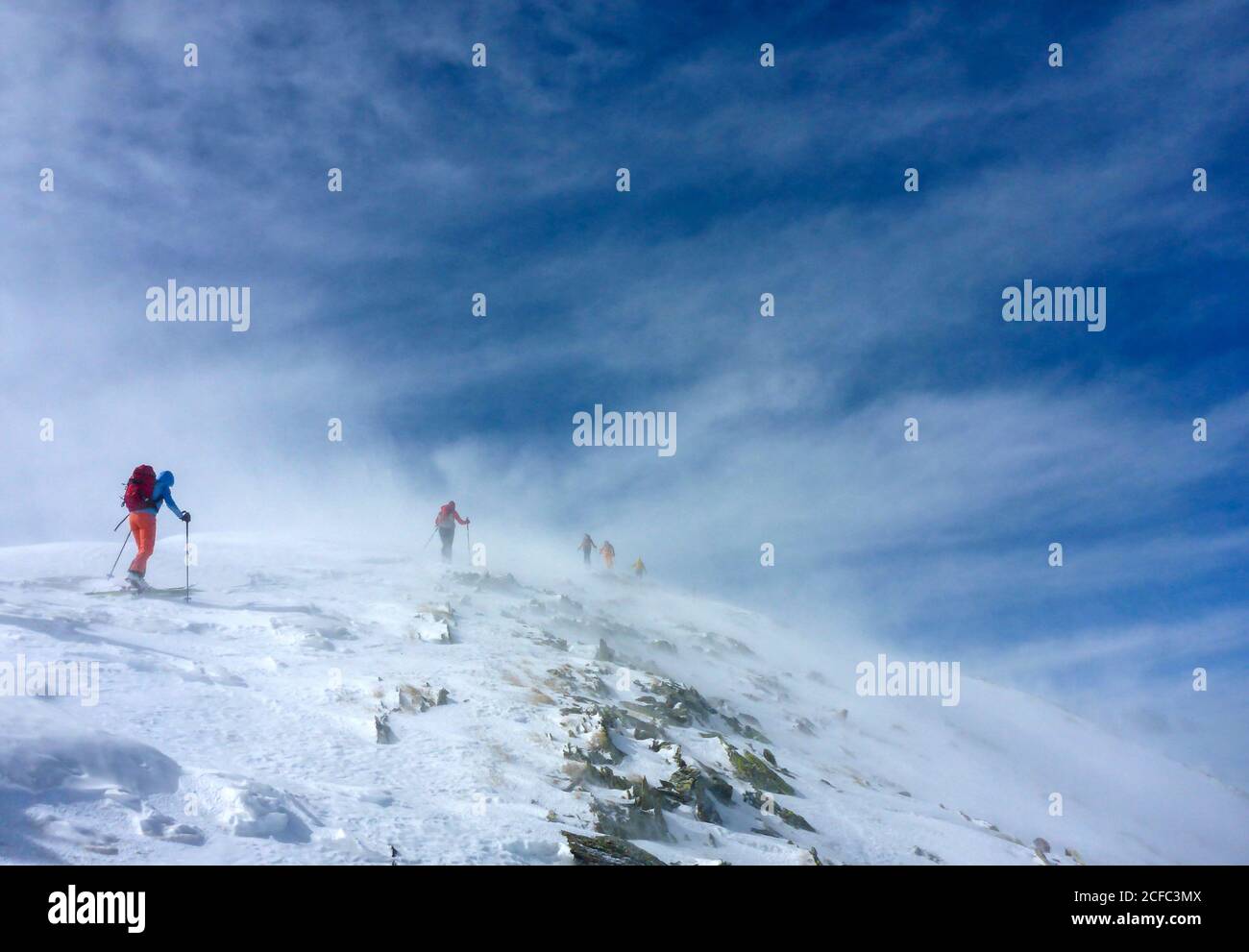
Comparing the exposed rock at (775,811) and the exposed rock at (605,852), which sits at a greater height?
the exposed rock at (605,852)

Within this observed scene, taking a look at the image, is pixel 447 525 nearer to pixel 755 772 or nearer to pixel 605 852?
pixel 755 772

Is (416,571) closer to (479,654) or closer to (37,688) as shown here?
(479,654)

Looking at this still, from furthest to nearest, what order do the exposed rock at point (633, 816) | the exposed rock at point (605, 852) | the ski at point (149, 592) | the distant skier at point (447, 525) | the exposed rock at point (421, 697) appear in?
the distant skier at point (447, 525), the ski at point (149, 592), the exposed rock at point (421, 697), the exposed rock at point (633, 816), the exposed rock at point (605, 852)

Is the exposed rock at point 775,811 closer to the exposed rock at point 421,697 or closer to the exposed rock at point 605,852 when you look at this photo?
the exposed rock at point 605,852

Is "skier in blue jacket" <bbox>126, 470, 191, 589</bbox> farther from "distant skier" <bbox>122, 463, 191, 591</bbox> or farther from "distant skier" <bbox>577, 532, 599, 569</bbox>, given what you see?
"distant skier" <bbox>577, 532, 599, 569</bbox>

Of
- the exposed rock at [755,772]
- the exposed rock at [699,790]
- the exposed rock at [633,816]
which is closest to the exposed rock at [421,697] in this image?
the exposed rock at [633,816]
